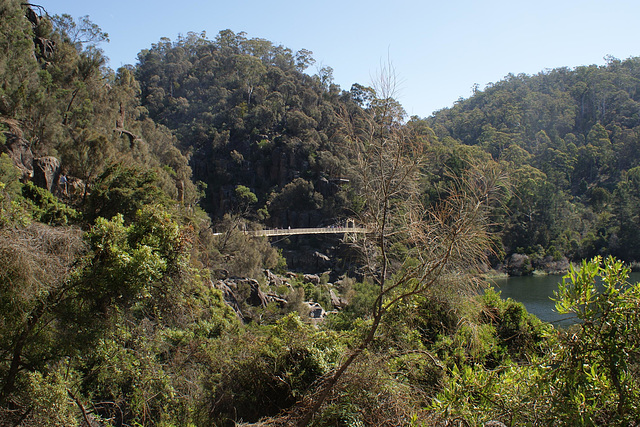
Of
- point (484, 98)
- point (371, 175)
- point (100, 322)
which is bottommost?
point (100, 322)

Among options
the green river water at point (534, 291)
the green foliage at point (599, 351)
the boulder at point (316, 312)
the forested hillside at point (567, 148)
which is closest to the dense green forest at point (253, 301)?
the green foliage at point (599, 351)

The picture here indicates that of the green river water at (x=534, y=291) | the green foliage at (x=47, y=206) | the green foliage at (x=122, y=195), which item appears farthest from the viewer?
the green river water at (x=534, y=291)

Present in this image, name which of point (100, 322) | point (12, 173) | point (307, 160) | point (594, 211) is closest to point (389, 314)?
point (100, 322)

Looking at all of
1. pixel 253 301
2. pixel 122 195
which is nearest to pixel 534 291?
pixel 253 301

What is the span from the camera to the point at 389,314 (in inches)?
213

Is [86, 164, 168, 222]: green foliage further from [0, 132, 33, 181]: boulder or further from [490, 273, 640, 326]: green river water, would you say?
[490, 273, 640, 326]: green river water

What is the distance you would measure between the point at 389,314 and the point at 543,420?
11.0 feet

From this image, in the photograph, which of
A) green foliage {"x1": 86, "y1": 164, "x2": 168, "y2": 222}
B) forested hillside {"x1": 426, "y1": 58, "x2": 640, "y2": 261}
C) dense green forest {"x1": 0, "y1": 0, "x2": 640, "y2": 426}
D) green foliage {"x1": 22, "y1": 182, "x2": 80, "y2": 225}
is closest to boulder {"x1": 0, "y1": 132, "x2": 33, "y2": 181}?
dense green forest {"x1": 0, "y1": 0, "x2": 640, "y2": 426}

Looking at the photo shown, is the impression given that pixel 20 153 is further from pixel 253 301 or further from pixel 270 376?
pixel 270 376

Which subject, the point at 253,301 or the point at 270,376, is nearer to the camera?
the point at 270,376

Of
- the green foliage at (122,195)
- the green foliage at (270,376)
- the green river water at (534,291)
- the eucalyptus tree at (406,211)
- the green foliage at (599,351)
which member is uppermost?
the green foliage at (122,195)

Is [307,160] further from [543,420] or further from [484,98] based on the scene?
[484,98]

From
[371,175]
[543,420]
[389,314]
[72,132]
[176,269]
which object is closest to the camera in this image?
[543,420]

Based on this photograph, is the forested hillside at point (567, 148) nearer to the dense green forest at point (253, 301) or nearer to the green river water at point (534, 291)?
A: the green river water at point (534, 291)
